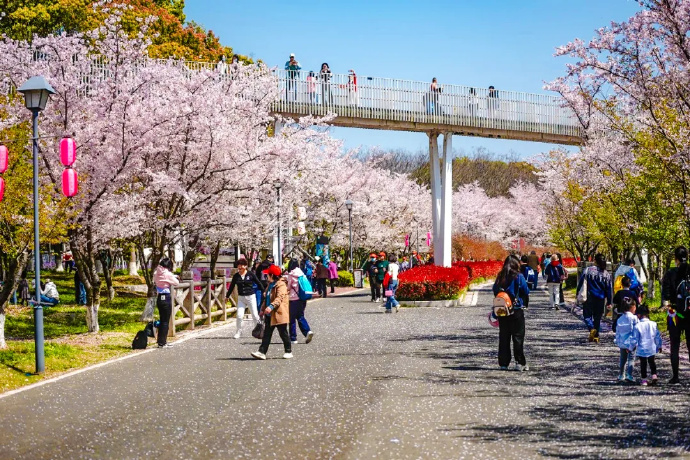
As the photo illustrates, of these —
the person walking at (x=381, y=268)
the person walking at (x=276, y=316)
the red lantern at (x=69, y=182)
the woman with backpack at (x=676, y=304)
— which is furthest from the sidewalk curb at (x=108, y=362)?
the person walking at (x=381, y=268)

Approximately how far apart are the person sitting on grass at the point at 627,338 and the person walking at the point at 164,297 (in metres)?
8.88

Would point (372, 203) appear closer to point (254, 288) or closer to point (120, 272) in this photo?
point (120, 272)

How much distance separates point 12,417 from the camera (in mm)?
9828

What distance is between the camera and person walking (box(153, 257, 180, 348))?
57.5 feet

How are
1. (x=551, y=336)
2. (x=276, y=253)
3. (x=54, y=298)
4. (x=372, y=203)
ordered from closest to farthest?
(x=551, y=336) → (x=54, y=298) → (x=276, y=253) → (x=372, y=203)

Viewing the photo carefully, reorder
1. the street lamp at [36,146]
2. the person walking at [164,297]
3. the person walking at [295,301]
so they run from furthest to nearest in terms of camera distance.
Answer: the person walking at [164,297], the person walking at [295,301], the street lamp at [36,146]

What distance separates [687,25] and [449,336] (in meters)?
7.29

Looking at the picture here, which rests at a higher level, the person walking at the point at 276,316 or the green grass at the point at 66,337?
the person walking at the point at 276,316

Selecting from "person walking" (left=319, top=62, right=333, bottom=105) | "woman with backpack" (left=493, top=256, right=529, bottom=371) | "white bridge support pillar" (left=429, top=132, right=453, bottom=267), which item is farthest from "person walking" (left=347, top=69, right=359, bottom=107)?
"woman with backpack" (left=493, top=256, right=529, bottom=371)

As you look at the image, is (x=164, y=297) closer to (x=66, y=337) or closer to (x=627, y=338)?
(x=66, y=337)

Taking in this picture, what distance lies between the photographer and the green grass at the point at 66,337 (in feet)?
47.2

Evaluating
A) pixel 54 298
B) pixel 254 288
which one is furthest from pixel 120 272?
pixel 254 288

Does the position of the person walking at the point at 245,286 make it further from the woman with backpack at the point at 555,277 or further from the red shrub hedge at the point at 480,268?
the red shrub hedge at the point at 480,268

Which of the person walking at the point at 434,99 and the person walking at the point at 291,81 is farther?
the person walking at the point at 434,99
